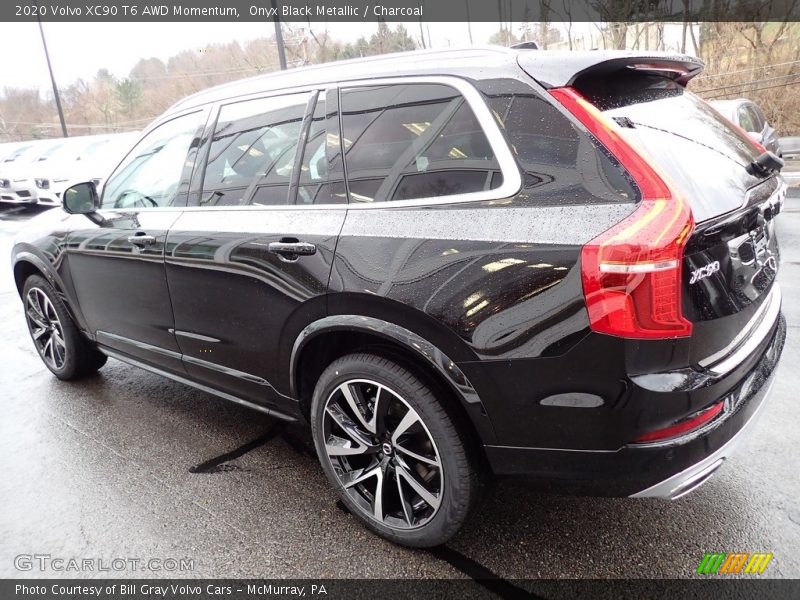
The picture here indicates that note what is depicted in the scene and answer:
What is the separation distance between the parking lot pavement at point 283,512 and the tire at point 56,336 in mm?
635

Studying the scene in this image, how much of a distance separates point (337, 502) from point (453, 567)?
0.69 meters

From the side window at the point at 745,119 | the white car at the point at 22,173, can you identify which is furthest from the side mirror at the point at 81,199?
the white car at the point at 22,173

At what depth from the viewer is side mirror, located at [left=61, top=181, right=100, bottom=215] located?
144 inches

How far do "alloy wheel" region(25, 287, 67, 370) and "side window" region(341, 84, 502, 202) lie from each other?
301 centimetres

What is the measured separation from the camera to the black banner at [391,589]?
2047mm

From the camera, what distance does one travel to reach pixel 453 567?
88.6 inches

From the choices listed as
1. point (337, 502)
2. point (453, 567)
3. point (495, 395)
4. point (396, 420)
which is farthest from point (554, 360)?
point (337, 502)

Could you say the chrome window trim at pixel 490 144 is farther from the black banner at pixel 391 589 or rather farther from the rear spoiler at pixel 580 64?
the black banner at pixel 391 589

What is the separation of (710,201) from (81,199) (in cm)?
356

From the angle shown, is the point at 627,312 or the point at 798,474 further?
the point at 798,474

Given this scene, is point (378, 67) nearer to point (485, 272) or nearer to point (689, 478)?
point (485, 272)

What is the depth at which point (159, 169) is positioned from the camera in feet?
11.1

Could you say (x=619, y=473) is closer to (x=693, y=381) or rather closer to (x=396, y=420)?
(x=693, y=381)

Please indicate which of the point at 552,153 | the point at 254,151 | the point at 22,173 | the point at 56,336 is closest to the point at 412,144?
the point at 552,153
